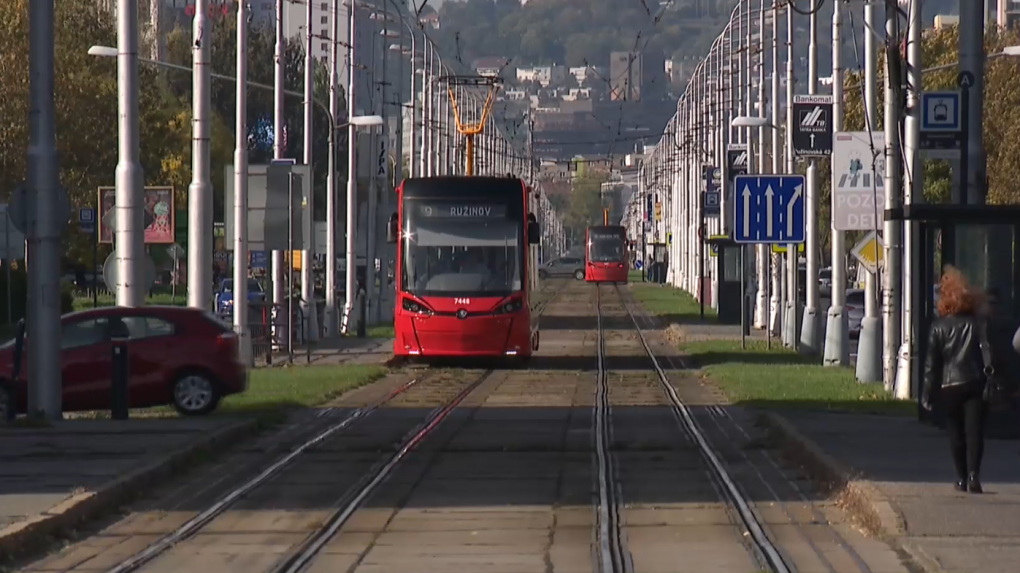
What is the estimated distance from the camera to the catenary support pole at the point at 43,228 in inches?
849

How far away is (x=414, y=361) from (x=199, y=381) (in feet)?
44.9

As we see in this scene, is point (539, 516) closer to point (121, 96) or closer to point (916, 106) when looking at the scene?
point (916, 106)

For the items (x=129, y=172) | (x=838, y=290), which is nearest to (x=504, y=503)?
(x=129, y=172)

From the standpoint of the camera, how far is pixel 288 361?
120 ft

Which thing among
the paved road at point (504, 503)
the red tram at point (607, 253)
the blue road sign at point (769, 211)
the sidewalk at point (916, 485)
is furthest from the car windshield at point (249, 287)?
the red tram at point (607, 253)

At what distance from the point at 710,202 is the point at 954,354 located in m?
45.7

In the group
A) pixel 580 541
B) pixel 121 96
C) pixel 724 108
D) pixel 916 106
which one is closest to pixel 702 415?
pixel 916 106

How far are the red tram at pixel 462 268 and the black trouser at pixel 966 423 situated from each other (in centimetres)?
1927

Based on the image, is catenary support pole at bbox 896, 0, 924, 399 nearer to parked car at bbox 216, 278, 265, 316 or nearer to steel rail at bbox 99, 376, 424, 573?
steel rail at bbox 99, 376, 424, 573

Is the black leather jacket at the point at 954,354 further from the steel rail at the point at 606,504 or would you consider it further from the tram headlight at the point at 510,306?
the tram headlight at the point at 510,306

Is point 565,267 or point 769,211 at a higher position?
point 769,211

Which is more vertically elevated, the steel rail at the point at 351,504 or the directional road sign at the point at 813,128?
the directional road sign at the point at 813,128

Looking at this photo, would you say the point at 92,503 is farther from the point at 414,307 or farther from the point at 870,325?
the point at 414,307

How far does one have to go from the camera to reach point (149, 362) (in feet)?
78.0
